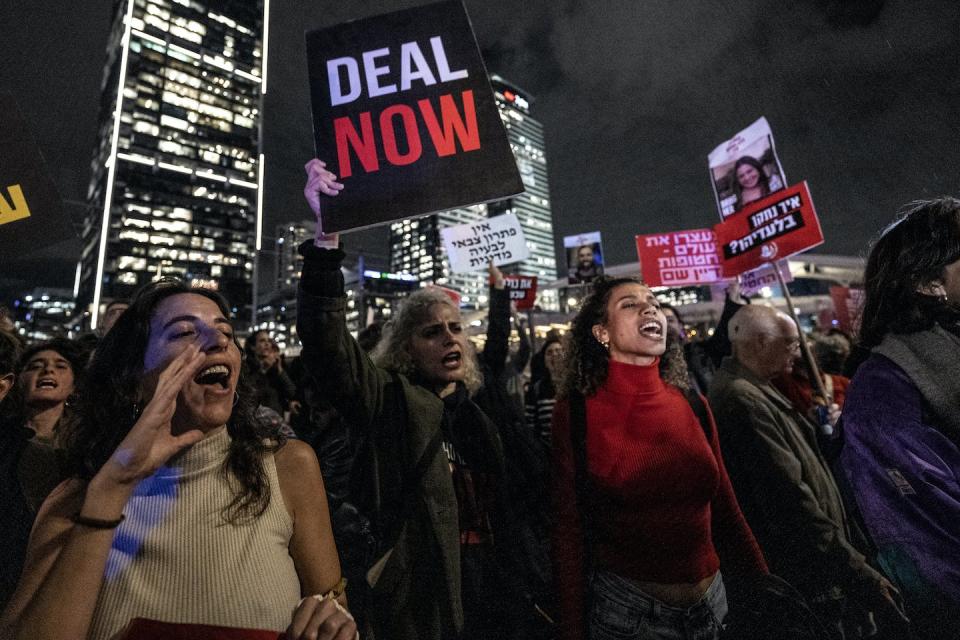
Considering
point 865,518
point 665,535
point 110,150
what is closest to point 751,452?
point 665,535

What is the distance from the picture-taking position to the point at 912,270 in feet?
5.74

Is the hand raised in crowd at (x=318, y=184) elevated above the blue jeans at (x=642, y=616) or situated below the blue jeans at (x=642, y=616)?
above

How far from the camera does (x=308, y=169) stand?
8.38ft

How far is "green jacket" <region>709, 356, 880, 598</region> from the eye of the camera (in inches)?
88.6

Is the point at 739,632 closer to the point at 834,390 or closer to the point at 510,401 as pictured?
the point at 510,401

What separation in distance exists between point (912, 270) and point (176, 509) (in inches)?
103

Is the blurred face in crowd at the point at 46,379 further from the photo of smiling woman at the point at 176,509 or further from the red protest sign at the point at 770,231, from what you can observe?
the red protest sign at the point at 770,231

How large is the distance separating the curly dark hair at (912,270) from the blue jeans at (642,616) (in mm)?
1347

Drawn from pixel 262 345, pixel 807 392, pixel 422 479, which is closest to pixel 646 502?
pixel 422 479

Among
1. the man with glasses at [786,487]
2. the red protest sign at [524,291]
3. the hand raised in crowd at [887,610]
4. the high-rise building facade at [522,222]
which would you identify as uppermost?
the high-rise building facade at [522,222]

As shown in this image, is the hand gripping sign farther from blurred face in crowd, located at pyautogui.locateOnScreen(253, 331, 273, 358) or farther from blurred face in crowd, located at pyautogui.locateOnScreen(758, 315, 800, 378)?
blurred face in crowd, located at pyautogui.locateOnScreen(758, 315, 800, 378)

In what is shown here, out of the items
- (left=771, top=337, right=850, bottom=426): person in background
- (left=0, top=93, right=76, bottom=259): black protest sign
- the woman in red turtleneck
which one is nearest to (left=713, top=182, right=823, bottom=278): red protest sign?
(left=771, top=337, right=850, bottom=426): person in background

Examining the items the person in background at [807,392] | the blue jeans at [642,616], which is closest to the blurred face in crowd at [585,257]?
the person in background at [807,392]

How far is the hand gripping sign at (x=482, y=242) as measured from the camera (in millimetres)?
7504
